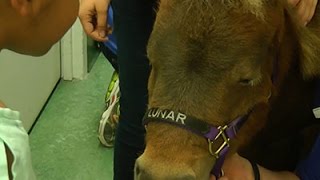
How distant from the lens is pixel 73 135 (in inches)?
95.1

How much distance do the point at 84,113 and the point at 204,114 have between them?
53.7 inches

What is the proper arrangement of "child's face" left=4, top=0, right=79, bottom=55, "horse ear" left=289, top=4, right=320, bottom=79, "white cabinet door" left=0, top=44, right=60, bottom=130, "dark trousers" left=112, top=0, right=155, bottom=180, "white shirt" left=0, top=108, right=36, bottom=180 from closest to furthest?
"white shirt" left=0, top=108, right=36, bottom=180 < "child's face" left=4, top=0, right=79, bottom=55 < "horse ear" left=289, top=4, right=320, bottom=79 < "dark trousers" left=112, top=0, right=155, bottom=180 < "white cabinet door" left=0, top=44, right=60, bottom=130

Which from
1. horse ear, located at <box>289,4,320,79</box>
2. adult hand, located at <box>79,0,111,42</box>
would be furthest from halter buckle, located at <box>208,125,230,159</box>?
adult hand, located at <box>79,0,111,42</box>

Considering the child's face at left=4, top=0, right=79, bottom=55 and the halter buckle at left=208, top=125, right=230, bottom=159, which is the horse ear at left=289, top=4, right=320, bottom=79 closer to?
the halter buckle at left=208, top=125, right=230, bottom=159

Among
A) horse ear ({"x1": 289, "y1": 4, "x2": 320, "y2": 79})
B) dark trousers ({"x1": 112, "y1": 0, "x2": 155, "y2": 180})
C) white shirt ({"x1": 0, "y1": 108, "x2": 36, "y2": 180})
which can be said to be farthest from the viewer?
dark trousers ({"x1": 112, "y1": 0, "x2": 155, "y2": 180})

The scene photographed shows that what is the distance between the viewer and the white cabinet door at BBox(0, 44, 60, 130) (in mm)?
2160

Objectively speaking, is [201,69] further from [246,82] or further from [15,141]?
[15,141]

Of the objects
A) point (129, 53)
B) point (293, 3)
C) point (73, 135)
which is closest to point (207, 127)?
point (293, 3)

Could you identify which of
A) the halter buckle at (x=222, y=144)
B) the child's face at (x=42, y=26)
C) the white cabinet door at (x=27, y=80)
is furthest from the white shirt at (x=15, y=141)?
the white cabinet door at (x=27, y=80)

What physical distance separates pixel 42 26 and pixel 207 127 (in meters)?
0.35

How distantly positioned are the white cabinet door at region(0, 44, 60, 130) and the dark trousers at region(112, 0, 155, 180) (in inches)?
22.5

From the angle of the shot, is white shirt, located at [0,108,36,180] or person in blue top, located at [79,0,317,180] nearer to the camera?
white shirt, located at [0,108,36,180]

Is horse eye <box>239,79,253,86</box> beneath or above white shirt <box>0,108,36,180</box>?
above

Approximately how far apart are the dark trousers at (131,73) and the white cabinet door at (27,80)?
57 centimetres
